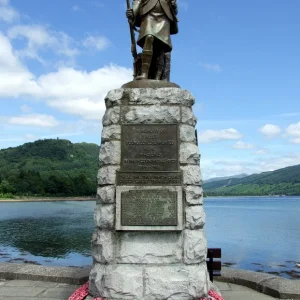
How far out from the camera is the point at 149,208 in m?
6.23

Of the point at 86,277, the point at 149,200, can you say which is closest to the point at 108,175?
the point at 149,200

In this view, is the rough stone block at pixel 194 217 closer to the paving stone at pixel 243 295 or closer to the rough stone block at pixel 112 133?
the rough stone block at pixel 112 133

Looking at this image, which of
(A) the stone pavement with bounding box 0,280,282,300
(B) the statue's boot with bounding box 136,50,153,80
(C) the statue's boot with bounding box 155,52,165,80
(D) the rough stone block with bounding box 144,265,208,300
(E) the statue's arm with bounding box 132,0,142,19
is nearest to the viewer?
(D) the rough stone block with bounding box 144,265,208,300

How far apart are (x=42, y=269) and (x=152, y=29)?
5622 mm

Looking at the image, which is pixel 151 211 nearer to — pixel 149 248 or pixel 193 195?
pixel 149 248

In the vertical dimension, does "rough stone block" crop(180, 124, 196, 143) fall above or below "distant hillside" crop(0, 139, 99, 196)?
below

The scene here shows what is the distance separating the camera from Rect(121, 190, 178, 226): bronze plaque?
6.17m

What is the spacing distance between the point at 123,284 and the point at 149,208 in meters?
1.21

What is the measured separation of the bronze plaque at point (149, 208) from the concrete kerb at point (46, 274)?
2.73 m

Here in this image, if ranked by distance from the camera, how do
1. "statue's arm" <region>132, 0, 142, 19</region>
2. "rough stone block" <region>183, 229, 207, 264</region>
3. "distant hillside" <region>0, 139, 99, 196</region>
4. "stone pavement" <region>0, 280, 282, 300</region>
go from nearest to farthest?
1. "rough stone block" <region>183, 229, 207, 264</region>
2. "statue's arm" <region>132, 0, 142, 19</region>
3. "stone pavement" <region>0, 280, 282, 300</region>
4. "distant hillside" <region>0, 139, 99, 196</region>

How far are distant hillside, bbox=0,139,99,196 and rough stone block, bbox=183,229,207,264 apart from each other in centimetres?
10139

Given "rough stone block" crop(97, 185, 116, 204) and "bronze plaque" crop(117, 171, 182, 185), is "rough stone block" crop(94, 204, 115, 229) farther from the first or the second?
"bronze plaque" crop(117, 171, 182, 185)

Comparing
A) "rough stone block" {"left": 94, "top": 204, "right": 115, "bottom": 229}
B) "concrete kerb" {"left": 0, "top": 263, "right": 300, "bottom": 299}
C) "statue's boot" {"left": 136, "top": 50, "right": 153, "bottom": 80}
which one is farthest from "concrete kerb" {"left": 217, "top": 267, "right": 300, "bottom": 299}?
"statue's boot" {"left": 136, "top": 50, "right": 153, "bottom": 80}

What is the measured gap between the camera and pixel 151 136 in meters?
6.44
